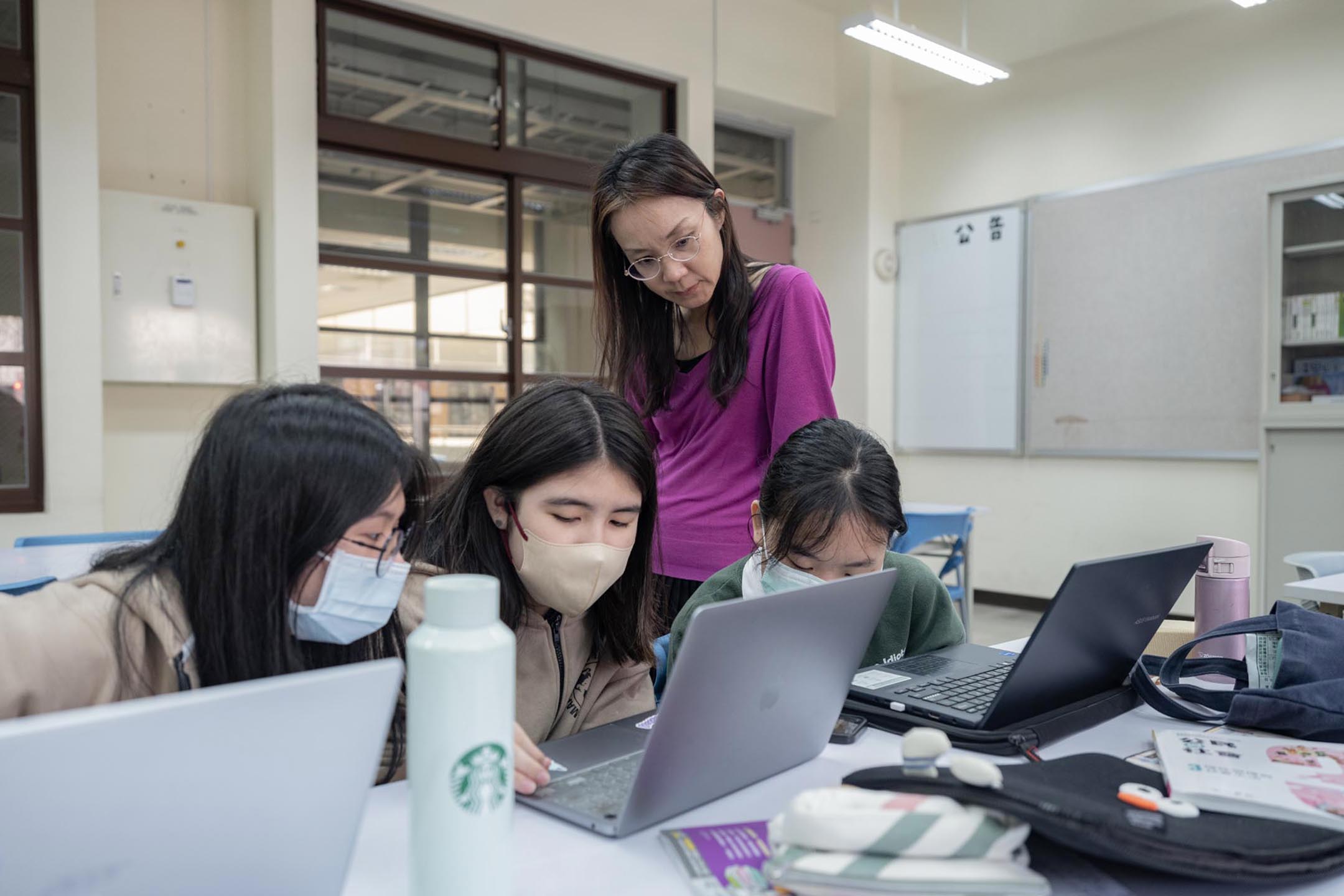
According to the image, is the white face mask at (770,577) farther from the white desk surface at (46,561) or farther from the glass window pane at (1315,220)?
the glass window pane at (1315,220)

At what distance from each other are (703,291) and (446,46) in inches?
128

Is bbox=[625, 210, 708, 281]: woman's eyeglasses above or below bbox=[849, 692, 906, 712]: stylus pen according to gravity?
above

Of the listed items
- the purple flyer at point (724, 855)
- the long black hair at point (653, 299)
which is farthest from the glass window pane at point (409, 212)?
the purple flyer at point (724, 855)

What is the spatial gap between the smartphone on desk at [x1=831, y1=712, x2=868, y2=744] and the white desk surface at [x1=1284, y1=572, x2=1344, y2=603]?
1.30 meters

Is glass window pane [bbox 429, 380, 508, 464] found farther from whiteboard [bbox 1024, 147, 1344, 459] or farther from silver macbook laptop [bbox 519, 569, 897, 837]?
silver macbook laptop [bbox 519, 569, 897, 837]

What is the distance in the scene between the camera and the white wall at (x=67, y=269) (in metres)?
3.25

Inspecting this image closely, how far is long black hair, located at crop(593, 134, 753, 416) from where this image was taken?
147 centimetres

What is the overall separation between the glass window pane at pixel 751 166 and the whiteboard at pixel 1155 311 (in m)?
1.52

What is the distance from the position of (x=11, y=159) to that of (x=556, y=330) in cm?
224

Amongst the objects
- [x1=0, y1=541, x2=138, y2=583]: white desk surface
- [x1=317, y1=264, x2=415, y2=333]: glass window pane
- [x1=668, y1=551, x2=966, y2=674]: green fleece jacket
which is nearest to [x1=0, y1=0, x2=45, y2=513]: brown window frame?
[x1=0, y1=541, x2=138, y2=583]: white desk surface

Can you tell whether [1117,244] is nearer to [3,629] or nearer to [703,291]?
[703,291]

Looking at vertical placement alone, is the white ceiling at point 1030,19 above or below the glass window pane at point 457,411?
above

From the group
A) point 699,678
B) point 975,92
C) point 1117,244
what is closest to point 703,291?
point 699,678

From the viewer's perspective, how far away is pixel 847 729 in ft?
3.31
